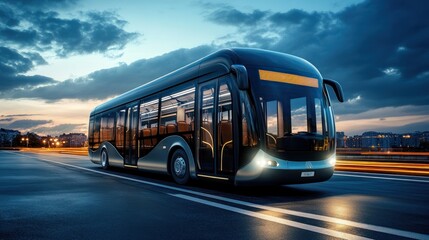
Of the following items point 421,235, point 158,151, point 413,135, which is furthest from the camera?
point 413,135

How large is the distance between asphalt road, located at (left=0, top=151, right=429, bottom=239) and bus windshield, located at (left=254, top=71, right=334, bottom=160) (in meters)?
1.06

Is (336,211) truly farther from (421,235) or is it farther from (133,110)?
(133,110)

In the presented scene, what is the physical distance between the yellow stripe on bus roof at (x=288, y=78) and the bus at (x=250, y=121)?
0.08 feet

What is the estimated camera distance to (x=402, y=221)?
18.0 feet

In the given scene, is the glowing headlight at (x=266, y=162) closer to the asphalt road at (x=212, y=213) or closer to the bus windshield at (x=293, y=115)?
the bus windshield at (x=293, y=115)

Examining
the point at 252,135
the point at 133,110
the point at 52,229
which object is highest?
the point at 133,110

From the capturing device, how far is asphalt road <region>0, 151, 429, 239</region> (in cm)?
475

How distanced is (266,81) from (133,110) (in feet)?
23.2

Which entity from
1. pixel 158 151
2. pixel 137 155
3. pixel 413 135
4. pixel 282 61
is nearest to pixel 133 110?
pixel 137 155

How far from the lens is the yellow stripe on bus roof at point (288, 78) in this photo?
27.8 ft

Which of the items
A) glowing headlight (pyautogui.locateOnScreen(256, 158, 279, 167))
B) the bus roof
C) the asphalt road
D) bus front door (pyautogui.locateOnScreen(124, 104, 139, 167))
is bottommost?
the asphalt road

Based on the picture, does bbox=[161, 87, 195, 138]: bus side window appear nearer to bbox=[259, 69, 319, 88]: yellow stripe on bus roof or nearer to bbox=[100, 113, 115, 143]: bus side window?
bbox=[259, 69, 319, 88]: yellow stripe on bus roof

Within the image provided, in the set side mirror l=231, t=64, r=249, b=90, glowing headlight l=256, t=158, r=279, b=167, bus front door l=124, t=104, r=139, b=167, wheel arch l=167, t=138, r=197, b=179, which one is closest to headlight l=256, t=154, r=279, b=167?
glowing headlight l=256, t=158, r=279, b=167

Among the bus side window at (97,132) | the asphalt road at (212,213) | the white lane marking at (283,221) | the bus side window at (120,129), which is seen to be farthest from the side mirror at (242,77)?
the bus side window at (97,132)
